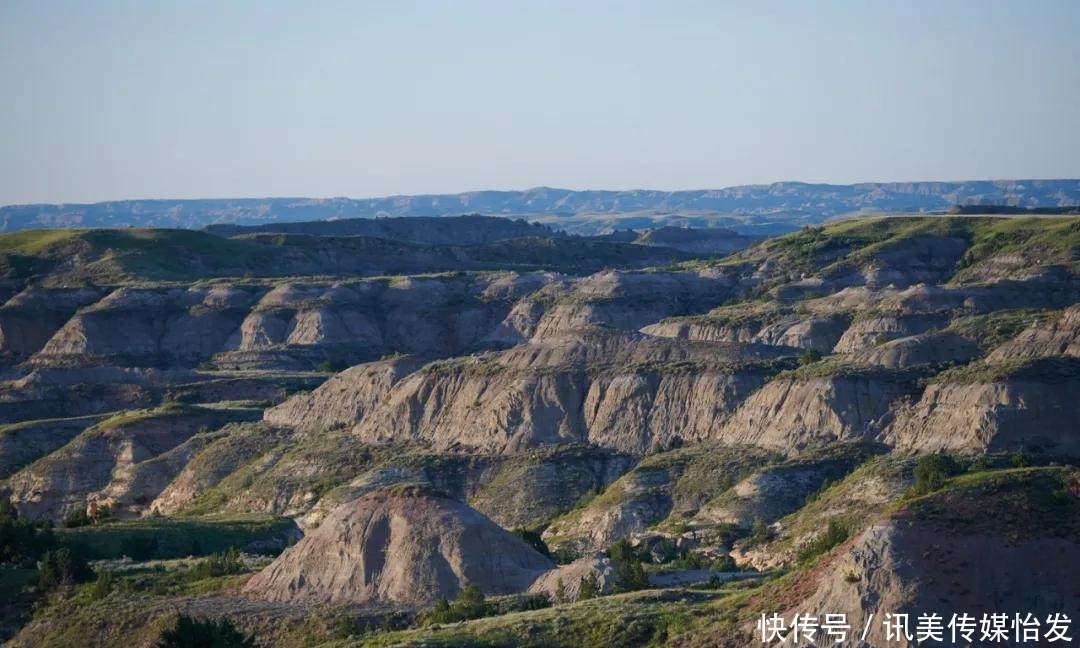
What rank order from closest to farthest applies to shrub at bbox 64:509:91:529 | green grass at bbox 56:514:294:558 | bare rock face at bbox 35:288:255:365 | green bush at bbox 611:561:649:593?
green bush at bbox 611:561:649:593 < green grass at bbox 56:514:294:558 < shrub at bbox 64:509:91:529 < bare rock face at bbox 35:288:255:365

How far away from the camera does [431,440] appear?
93000mm

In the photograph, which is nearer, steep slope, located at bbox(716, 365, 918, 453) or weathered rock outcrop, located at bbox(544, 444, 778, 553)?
weathered rock outcrop, located at bbox(544, 444, 778, 553)

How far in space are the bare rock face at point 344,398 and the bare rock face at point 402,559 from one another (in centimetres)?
3628

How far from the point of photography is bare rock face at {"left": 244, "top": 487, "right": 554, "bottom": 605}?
60.2 meters

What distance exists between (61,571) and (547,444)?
28.0m

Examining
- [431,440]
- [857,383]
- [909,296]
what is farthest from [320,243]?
[857,383]

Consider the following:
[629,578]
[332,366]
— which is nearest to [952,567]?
[629,578]

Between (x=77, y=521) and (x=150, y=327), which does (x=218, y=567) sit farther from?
(x=150, y=327)

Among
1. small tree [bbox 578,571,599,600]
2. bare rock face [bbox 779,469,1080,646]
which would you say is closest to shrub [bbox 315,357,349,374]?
small tree [bbox 578,571,599,600]

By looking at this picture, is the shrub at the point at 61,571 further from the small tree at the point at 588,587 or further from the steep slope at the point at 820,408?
the steep slope at the point at 820,408

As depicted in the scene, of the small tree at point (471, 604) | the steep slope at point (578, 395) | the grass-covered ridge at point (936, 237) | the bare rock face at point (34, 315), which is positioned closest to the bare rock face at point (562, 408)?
the steep slope at point (578, 395)

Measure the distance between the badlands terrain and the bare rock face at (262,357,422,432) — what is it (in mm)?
222

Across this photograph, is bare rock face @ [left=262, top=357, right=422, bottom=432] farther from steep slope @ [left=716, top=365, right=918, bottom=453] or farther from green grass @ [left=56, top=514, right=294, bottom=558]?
steep slope @ [left=716, top=365, right=918, bottom=453]

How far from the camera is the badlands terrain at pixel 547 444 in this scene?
50375mm
